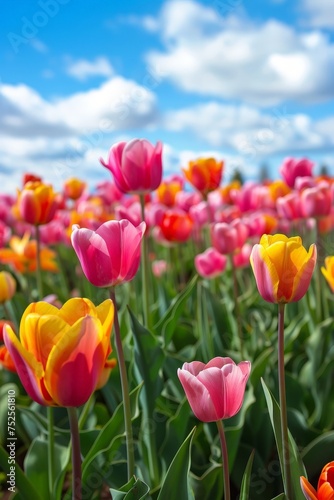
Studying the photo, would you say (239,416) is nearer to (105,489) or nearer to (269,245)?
(105,489)

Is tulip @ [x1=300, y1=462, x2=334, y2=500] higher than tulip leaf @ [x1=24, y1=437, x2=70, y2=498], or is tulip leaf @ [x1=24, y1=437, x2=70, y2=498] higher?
tulip @ [x1=300, y1=462, x2=334, y2=500]

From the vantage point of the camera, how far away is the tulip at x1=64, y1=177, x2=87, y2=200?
418 cm

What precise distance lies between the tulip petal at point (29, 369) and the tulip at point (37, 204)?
1123 mm

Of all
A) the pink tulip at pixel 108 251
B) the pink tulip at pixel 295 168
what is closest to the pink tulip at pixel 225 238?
the pink tulip at pixel 295 168

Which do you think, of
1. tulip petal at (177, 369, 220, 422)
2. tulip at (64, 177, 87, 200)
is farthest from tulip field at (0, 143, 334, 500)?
tulip at (64, 177, 87, 200)

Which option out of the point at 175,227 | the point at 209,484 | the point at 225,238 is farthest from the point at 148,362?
the point at 175,227

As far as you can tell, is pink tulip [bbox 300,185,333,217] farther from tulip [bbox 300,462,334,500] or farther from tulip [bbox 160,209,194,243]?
tulip [bbox 300,462,334,500]

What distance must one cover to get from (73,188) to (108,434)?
9.63 ft

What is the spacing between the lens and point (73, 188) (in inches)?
165

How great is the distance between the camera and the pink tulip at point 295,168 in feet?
9.39

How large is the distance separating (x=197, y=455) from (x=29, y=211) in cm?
97

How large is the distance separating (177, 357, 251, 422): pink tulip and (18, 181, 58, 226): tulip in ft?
4.09

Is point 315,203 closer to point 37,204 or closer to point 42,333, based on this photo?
point 37,204

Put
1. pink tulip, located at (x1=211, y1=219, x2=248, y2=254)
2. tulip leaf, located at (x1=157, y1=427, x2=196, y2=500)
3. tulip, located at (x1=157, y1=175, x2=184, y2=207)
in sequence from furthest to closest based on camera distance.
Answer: tulip, located at (x1=157, y1=175, x2=184, y2=207) < pink tulip, located at (x1=211, y1=219, x2=248, y2=254) < tulip leaf, located at (x1=157, y1=427, x2=196, y2=500)
